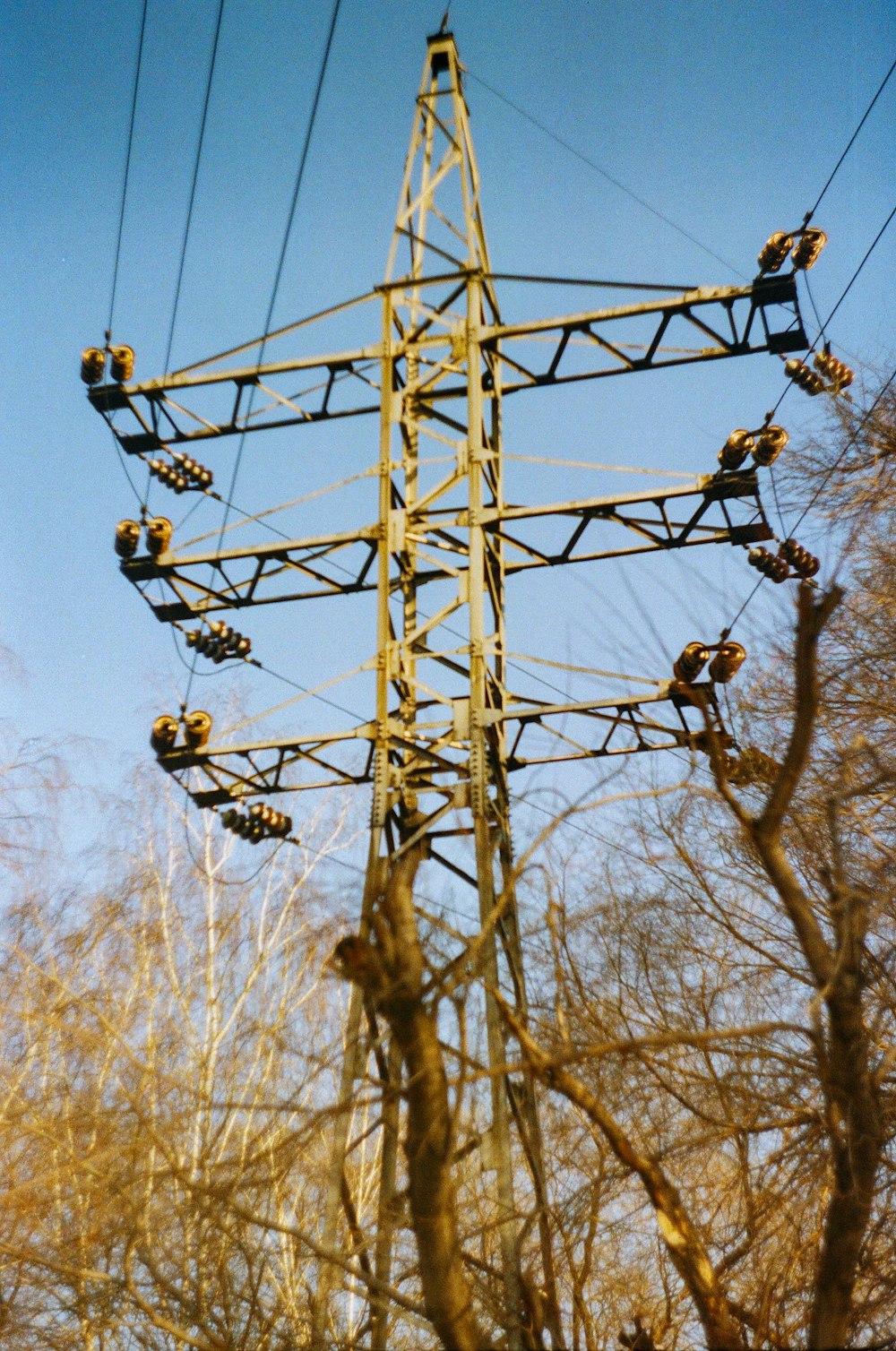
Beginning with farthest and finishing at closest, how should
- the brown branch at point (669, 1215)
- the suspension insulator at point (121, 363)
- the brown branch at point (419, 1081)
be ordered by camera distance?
the suspension insulator at point (121, 363), the brown branch at point (669, 1215), the brown branch at point (419, 1081)

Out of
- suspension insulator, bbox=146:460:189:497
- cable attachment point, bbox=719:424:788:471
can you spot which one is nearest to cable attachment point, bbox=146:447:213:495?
suspension insulator, bbox=146:460:189:497

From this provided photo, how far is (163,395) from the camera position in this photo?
11.3 metres

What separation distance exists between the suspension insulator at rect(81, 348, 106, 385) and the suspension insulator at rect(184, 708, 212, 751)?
3.15 m

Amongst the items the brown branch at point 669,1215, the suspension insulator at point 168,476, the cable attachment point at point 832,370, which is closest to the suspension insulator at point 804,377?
the cable attachment point at point 832,370

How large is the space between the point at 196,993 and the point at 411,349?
8431mm

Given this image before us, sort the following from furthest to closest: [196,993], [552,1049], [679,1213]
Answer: [196,993]
[552,1049]
[679,1213]

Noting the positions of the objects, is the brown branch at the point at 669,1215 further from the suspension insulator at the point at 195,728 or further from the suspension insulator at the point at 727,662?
the suspension insulator at the point at 195,728

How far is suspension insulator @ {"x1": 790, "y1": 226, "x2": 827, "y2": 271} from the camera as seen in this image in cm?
1023

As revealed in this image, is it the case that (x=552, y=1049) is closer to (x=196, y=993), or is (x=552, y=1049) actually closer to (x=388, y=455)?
(x=388, y=455)

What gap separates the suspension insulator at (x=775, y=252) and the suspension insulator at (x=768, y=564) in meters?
2.16

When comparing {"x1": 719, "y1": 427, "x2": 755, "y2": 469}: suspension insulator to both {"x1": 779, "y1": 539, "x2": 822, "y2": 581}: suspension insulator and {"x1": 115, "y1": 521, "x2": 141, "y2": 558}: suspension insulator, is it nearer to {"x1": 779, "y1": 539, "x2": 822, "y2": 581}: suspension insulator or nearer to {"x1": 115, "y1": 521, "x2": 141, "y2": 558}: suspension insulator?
{"x1": 779, "y1": 539, "x2": 822, "y2": 581}: suspension insulator

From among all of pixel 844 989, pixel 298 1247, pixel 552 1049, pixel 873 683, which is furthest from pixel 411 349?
pixel 298 1247

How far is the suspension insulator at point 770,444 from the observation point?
9.65 meters

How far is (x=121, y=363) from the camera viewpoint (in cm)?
1118
